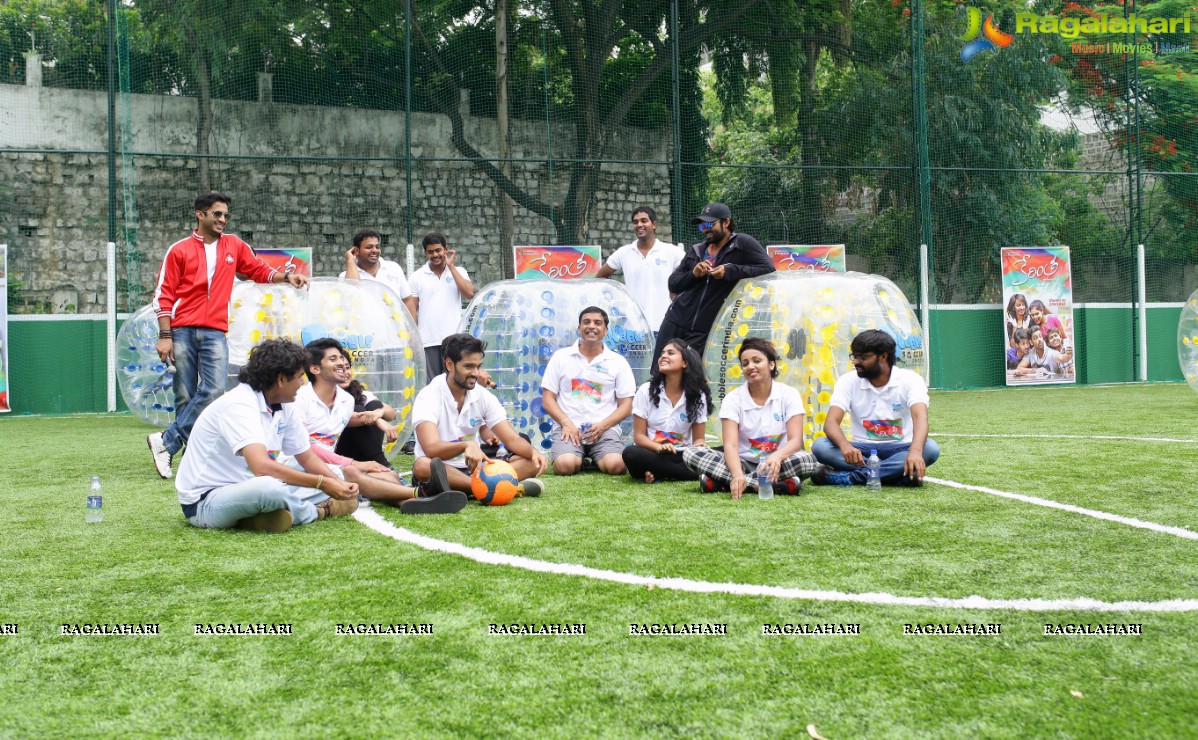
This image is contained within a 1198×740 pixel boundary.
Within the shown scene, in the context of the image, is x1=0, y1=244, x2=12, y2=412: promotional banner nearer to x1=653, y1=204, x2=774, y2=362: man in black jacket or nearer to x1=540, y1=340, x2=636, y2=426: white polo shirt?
x1=540, y1=340, x2=636, y2=426: white polo shirt

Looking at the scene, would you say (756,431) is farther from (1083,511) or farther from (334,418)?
(334,418)

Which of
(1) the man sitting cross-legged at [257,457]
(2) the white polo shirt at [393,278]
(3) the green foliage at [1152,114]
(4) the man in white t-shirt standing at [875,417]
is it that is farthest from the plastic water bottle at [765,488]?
(3) the green foliage at [1152,114]

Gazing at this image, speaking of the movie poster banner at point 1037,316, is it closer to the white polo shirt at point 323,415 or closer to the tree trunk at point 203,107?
the tree trunk at point 203,107

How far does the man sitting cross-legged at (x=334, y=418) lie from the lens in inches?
215

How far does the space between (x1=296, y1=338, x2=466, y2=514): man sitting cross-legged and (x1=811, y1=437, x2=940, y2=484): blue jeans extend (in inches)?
80.8

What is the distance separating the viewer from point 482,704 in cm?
253

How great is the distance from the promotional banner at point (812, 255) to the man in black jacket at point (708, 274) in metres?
7.93

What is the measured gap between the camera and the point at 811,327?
660 centimetres

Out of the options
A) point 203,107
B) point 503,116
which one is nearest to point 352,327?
point 203,107

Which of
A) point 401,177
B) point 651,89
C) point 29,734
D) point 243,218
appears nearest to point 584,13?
point 651,89

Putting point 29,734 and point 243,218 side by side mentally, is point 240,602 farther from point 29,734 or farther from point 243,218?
point 243,218

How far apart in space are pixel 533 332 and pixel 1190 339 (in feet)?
23.0

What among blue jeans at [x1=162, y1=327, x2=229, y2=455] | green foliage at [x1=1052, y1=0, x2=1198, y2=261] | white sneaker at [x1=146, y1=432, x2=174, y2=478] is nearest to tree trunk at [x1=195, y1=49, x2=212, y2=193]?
blue jeans at [x1=162, y1=327, x2=229, y2=455]

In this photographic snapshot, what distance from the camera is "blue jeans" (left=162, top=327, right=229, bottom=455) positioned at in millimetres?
6766
